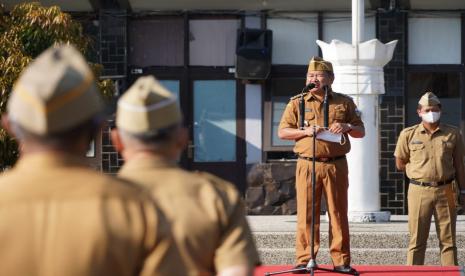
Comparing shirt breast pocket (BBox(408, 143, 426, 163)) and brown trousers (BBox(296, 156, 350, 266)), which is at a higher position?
shirt breast pocket (BBox(408, 143, 426, 163))

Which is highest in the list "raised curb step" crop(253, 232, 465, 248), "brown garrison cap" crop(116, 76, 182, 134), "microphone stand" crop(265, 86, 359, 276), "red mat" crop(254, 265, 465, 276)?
"brown garrison cap" crop(116, 76, 182, 134)

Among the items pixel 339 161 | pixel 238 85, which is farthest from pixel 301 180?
pixel 238 85

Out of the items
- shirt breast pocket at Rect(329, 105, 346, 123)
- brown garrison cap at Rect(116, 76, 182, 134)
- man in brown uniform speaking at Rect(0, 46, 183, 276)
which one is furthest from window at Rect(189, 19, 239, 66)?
man in brown uniform speaking at Rect(0, 46, 183, 276)

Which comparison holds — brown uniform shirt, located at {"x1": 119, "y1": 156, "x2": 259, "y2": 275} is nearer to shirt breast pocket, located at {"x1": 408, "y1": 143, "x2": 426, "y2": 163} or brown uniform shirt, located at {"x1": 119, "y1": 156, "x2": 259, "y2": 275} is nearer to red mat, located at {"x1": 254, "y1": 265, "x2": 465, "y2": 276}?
red mat, located at {"x1": 254, "y1": 265, "x2": 465, "y2": 276}

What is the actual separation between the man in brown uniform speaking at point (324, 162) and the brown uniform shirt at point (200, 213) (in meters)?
5.25

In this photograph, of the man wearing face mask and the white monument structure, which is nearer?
the man wearing face mask

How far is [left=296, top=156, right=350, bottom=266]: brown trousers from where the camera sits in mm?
8805

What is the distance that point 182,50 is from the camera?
1664 centimetres

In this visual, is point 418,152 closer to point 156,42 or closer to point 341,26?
point 341,26

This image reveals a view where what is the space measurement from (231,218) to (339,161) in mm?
5453

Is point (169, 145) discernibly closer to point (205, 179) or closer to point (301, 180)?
point (205, 179)

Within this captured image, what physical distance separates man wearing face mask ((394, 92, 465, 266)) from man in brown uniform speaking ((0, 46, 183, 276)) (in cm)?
707

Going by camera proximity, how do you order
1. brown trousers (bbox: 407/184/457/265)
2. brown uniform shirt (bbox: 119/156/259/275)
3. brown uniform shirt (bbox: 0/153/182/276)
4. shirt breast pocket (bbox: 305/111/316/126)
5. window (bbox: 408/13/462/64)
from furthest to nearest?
window (bbox: 408/13/462/64), brown trousers (bbox: 407/184/457/265), shirt breast pocket (bbox: 305/111/316/126), brown uniform shirt (bbox: 119/156/259/275), brown uniform shirt (bbox: 0/153/182/276)

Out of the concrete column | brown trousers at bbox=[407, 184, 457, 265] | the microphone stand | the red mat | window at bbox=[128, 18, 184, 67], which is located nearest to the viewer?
the microphone stand
